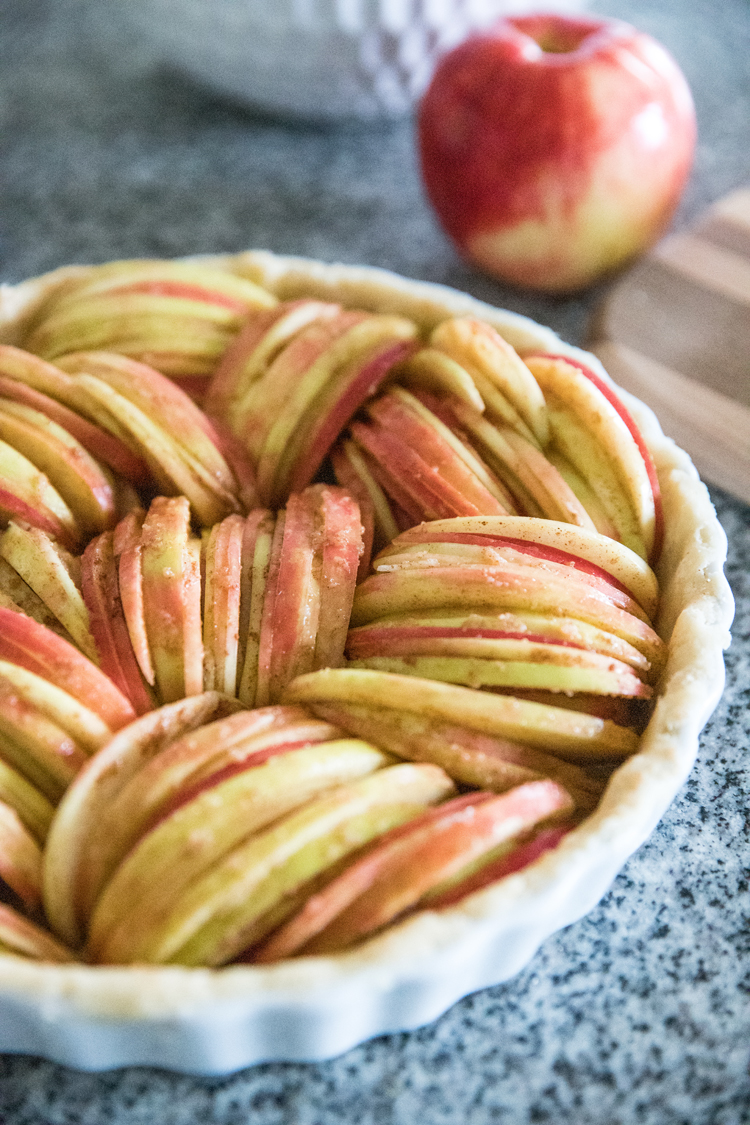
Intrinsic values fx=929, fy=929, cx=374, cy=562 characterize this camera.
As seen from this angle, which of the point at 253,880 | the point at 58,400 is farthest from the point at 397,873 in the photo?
the point at 58,400

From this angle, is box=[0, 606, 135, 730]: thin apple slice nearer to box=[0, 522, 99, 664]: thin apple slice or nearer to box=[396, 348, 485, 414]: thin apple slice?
Answer: box=[0, 522, 99, 664]: thin apple slice

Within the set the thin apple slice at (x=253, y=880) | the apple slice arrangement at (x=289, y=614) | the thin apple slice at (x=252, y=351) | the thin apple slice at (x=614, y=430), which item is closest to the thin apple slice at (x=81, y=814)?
the apple slice arrangement at (x=289, y=614)

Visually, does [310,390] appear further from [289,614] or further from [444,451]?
[289,614]

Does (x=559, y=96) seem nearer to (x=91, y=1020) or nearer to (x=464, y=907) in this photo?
(x=464, y=907)

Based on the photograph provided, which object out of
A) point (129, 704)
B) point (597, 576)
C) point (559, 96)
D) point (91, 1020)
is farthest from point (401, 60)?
point (91, 1020)

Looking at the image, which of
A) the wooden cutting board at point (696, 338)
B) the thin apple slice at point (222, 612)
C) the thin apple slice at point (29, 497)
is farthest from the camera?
the wooden cutting board at point (696, 338)

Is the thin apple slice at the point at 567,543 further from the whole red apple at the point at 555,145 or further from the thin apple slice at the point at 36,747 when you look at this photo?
the whole red apple at the point at 555,145
